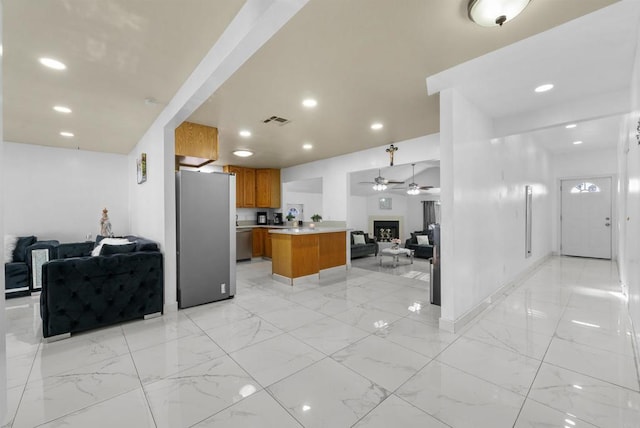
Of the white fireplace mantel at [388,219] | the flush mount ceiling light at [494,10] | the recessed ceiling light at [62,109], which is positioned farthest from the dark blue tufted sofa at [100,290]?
the white fireplace mantel at [388,219]

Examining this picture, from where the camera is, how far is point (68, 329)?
2.81 metres

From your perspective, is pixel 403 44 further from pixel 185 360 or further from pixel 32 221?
pixel 32 221

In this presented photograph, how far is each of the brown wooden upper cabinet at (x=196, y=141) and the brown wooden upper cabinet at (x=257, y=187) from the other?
131 inches

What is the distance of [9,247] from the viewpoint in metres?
4.49

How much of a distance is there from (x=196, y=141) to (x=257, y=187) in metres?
3.87

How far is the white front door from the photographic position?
689 centimetres

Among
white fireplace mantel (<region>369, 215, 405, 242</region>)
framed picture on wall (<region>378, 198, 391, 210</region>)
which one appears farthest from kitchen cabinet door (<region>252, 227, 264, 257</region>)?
framed picture on wall (<region>378, 198, 391, 210</region>)

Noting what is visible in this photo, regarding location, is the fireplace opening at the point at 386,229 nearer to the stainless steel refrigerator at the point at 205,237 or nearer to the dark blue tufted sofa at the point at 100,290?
the stainless steel refrigerator at the point at 205,237

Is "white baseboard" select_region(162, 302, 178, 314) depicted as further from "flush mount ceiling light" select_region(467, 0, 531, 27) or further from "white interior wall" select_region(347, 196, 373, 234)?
"white interior wall" select_region(347, 196, 373, 234)

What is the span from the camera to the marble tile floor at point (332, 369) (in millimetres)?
1762

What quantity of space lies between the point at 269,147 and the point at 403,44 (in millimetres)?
3815

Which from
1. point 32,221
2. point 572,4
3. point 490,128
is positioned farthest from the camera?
point 32,221

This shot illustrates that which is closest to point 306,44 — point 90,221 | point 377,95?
point 377,95

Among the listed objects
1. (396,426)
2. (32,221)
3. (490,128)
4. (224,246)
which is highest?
(490,128)
